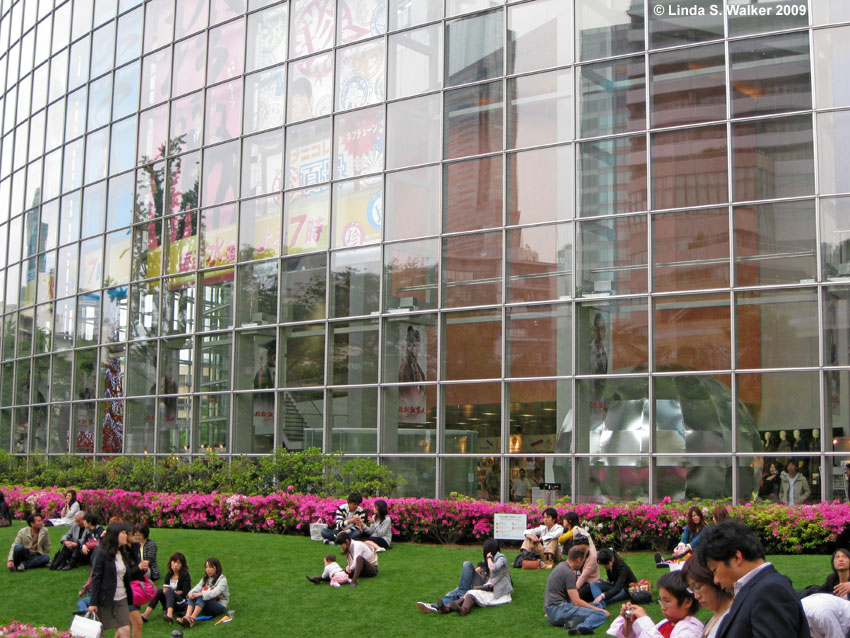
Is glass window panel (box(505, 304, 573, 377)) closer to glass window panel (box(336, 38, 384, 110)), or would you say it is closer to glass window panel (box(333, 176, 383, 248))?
glass window panel (box(333, 176, 383, 248))

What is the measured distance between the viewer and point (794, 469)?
61.7 feet

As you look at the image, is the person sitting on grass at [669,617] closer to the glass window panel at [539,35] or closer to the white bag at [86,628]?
the white bag at [86,628]

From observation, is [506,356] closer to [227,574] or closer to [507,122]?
[507,122]

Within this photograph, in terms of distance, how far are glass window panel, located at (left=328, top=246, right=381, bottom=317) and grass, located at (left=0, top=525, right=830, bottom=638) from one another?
252 inches

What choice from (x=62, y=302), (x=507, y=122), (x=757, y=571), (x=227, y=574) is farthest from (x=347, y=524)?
(x=62, y=302)

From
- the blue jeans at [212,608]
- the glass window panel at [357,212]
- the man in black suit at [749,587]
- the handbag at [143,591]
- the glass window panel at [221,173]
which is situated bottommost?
the blue jeans at [212,608]

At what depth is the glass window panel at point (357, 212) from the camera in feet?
80.9

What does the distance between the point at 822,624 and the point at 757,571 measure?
478cm

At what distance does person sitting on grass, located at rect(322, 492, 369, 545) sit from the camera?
18562 millimetres

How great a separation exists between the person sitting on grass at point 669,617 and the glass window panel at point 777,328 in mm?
8664

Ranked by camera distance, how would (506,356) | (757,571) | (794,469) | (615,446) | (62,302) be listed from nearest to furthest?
(757,571), (794,469), (615,446), (506,356), (62,302)

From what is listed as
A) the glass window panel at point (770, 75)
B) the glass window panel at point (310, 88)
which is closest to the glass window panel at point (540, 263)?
the glass window panel at point (770, 75)

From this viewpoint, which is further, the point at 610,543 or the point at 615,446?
the point at 615,446

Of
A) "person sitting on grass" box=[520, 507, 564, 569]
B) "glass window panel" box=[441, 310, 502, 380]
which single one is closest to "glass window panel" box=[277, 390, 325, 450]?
"glass window panel" box=[441, 310, 502, 380]
